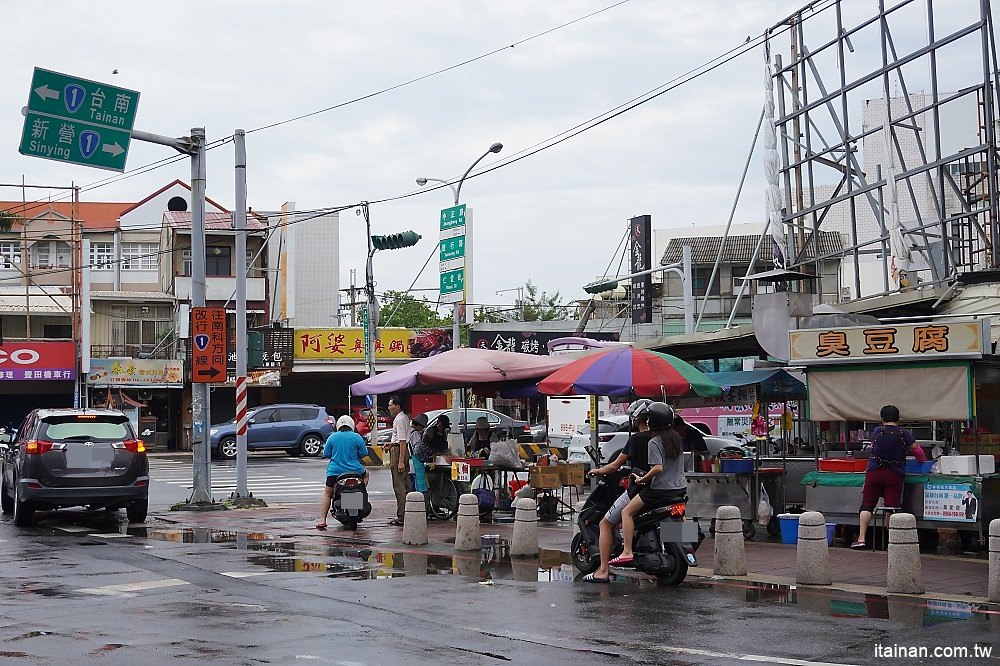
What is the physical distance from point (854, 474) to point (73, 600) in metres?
9.34

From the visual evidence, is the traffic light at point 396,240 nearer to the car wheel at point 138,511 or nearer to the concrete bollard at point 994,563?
the car wheel at point 138,511

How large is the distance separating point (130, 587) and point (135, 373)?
36.8m

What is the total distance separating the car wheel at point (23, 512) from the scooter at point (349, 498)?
15.3 ft

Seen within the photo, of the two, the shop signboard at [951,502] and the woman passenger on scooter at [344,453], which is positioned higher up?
the woman passenger on scooter at [344,453]

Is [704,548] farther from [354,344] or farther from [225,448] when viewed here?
[354,344]

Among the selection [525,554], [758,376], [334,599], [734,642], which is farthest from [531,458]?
[734,642]

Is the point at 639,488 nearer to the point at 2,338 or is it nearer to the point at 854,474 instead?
the point at 854,474

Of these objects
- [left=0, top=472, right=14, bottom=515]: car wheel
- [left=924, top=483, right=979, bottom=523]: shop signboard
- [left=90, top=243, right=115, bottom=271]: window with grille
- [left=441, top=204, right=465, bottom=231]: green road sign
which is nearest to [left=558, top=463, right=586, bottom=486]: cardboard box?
[left=924, top=483, right=979, bottom=523]: shop signboard

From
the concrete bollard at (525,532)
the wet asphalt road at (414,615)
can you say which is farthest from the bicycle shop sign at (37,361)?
the concrete bollard at (525,532)

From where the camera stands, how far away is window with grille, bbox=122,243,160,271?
163 feet

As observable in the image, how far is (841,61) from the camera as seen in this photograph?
21328 mm

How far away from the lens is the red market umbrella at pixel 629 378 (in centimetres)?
1568

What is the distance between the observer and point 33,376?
4500 cm

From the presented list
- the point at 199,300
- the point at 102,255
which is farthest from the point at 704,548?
the point at 102,255
